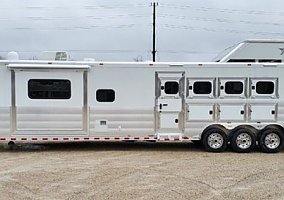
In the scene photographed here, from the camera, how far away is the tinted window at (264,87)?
1122cm

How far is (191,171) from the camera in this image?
28.2 feet

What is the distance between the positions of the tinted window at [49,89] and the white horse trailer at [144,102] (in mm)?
26

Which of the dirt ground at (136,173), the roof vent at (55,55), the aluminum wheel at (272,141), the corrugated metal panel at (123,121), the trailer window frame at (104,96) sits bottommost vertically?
the dirt ground at (136,173)

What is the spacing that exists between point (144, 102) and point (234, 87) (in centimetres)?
248

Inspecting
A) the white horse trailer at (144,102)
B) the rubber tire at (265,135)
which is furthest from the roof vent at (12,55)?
the rubber tire at (265,135)

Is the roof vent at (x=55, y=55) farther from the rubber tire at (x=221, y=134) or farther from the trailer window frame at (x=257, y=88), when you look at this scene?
the trailer window frame at (x=257, y=88)

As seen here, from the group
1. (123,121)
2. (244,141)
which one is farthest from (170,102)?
(244,141)

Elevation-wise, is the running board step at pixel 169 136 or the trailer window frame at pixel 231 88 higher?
the trailer window frame at pixel 231 88

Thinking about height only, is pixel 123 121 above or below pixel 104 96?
below

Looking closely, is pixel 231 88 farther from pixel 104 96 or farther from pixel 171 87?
pixel 104 96

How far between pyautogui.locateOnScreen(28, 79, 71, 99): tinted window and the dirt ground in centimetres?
152

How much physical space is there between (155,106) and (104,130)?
1.50 metres

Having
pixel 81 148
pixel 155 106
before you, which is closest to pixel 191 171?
pixel 155 106

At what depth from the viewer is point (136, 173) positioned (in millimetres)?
8336
